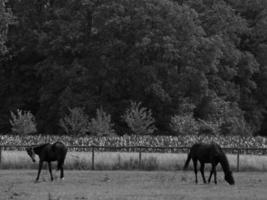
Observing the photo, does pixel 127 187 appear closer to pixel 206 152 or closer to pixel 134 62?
pixel 206 152

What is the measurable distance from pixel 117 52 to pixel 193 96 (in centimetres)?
818

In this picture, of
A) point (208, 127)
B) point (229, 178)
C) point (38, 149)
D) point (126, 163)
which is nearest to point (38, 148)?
point (38, 149)

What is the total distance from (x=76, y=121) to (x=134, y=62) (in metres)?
7.98

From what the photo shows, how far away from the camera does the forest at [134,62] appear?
224 ft

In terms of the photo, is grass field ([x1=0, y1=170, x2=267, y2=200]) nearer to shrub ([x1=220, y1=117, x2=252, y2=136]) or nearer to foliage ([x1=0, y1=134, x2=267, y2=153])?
foliage ([x1=0, y1=134, x2=267, y2=153])

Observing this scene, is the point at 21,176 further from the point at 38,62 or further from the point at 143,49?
the point at 38,62

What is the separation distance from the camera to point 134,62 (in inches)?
2682

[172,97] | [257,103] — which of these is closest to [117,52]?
[172,97]

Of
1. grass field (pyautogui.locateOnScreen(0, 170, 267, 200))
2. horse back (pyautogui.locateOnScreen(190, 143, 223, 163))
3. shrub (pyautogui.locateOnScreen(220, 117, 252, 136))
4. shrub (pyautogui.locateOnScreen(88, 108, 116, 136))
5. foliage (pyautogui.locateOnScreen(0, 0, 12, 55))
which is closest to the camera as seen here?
grass field (pyautogui.locateOnScreen(0, 170, 267, 200))

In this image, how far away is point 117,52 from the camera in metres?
69.6

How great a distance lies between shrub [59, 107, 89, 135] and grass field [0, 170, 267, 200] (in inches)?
1195

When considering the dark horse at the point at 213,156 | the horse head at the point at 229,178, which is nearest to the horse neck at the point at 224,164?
the dark horse at the point at 213,156

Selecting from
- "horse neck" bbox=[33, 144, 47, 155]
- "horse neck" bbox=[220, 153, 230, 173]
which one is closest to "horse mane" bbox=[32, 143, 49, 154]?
"horse neck" bbox=[33, 144, 47, 155]

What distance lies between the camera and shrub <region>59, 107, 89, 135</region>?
6412 centimetres
